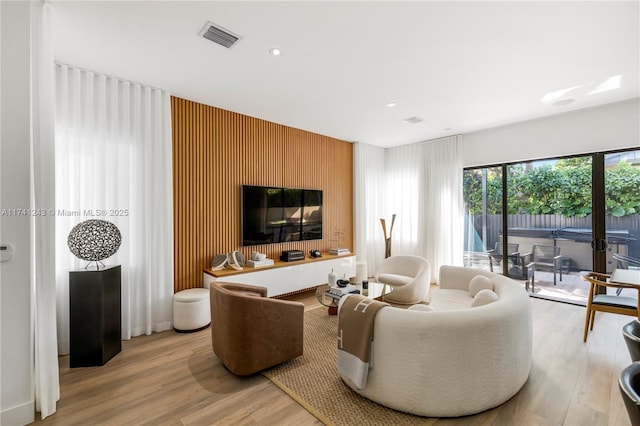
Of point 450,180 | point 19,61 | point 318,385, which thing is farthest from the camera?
point 450,180

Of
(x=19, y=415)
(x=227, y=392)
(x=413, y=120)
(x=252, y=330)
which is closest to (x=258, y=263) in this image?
(x=252, y=330)

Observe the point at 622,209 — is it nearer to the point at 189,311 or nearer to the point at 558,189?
the point at 558,189

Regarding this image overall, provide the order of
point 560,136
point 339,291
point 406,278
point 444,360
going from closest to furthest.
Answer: point 444,360 → point 339,291 → point 406,278 → point 560,136

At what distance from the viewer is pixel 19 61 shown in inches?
73.8

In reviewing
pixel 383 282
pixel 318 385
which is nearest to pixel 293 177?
pixel 383 282

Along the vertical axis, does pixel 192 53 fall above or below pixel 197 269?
above

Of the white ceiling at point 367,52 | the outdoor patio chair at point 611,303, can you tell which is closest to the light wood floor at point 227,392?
the outdoor patio chair at point 611,303

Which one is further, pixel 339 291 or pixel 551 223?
pixel 551 223

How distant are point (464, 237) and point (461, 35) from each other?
3966mm

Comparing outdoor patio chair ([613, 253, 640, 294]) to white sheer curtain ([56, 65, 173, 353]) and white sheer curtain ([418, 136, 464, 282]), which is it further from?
white sheer curtain ([56, 65, 173, 353])

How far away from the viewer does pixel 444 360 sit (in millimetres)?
1824

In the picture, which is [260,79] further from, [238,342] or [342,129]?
[238,342]

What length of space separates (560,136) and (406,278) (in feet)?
10.4

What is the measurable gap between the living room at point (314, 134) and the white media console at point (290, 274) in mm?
424
